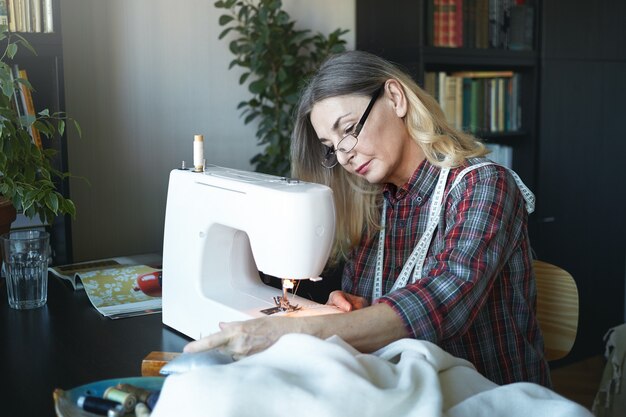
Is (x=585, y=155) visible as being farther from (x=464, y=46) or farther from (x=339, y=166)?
(x=339, y=166)

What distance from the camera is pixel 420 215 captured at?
1811mm

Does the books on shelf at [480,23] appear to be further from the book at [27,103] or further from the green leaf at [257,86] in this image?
Result: the book at [27,103]

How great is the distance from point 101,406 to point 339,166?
1040 millimetres

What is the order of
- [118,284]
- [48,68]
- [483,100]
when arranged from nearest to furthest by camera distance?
[118,284]
[48,68]
[483,100]

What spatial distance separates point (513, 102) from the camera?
340cm

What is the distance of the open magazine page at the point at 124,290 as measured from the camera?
1.76 meters

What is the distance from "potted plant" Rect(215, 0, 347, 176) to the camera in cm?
276

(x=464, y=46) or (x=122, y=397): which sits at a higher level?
(x=464, y=46)

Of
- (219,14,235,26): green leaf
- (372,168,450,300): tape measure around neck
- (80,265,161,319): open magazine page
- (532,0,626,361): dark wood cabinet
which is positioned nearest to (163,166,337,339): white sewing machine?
(80,265,161,319): open magazine page

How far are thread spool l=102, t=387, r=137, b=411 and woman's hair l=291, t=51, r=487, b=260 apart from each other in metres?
0.87

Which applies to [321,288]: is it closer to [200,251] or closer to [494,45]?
[200,251]

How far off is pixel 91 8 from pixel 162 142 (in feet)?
1.69

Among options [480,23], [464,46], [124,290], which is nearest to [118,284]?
[124,290]

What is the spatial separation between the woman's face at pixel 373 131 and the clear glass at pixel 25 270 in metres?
0.71
